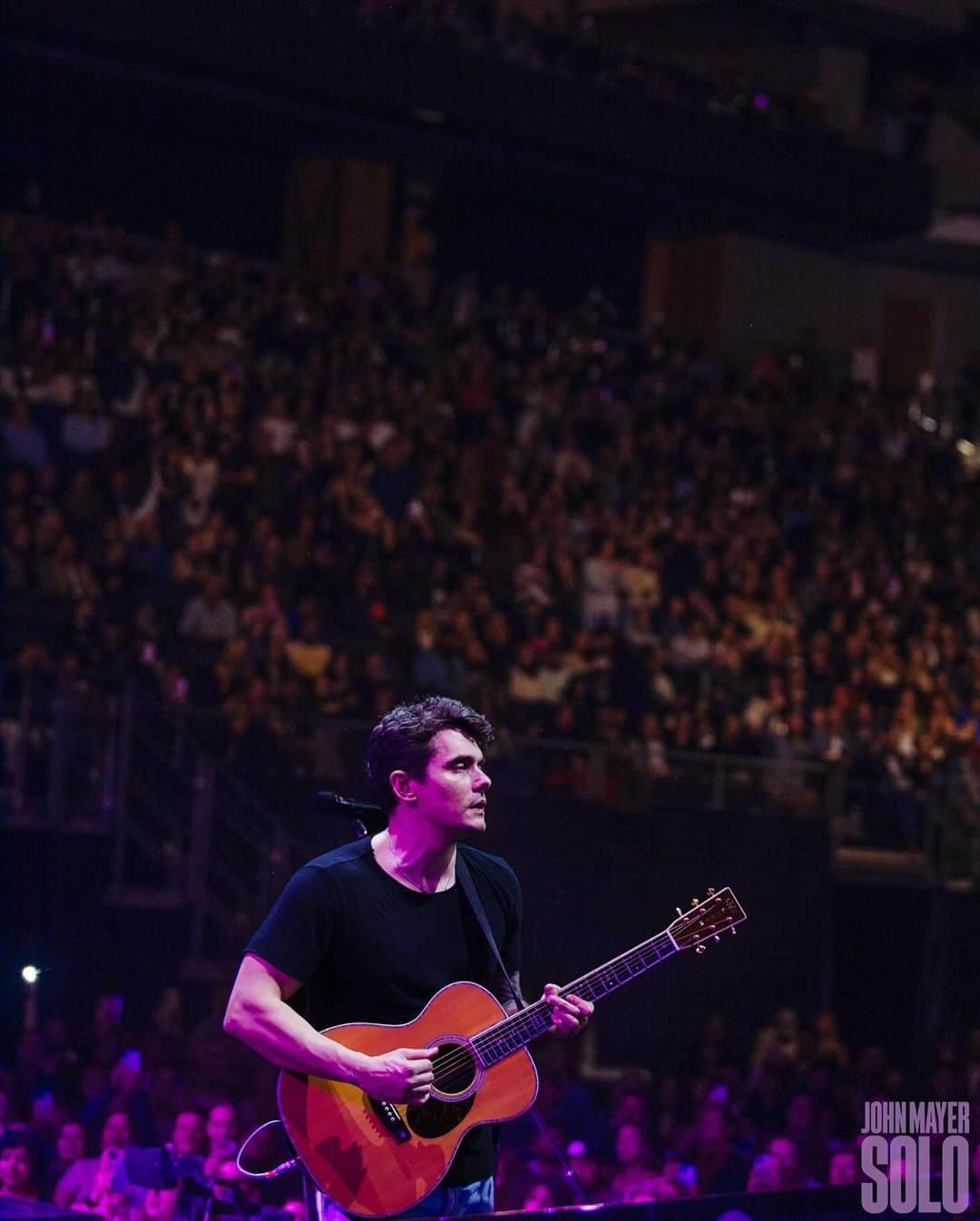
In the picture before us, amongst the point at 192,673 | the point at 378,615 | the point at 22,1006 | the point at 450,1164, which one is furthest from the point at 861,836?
the point at 450,1164

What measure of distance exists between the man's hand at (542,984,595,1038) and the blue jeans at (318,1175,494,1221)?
43 cm

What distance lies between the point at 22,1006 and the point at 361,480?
5776 mm

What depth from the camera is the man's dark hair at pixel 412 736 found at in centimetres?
→ 476

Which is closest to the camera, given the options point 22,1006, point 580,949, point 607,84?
point 22,1006

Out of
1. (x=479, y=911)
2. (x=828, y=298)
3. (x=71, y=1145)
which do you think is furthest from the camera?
(x=828, y=298)

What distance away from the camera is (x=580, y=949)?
14.1 metres

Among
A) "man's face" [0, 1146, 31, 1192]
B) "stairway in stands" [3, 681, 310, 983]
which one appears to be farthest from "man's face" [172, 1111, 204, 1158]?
"stairway in stands" [3, 681, 310, 983]

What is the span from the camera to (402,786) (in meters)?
4.76

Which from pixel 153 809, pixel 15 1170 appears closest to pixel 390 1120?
pixel 15 1170

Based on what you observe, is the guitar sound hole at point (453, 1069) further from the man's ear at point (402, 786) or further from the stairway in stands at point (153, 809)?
the stairway in stands at point (153, 809)

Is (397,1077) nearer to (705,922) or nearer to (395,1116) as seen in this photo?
(395,1116)

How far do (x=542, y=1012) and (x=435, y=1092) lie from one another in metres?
0.29

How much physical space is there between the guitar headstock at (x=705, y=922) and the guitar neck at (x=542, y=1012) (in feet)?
0.12

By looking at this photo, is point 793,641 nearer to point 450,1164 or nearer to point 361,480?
point 361,480
